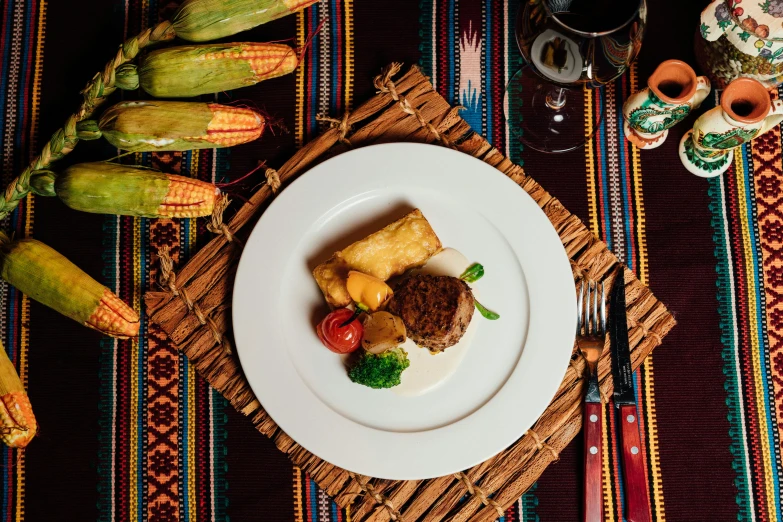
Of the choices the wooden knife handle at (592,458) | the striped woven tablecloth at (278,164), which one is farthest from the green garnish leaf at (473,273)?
the wooden knife handle at (592,458)

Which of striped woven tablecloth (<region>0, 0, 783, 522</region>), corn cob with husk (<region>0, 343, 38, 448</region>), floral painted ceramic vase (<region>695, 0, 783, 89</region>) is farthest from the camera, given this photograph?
striped woven tablecloth (<region>0, 0, 783, 522</region>)

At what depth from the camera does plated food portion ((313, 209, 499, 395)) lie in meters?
1.91

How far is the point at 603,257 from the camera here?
2.12m

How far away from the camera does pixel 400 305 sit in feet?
6.47

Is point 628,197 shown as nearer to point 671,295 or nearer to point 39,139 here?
point 671,295

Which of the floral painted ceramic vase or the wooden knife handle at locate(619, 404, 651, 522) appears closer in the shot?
the floral painted ceramic vase

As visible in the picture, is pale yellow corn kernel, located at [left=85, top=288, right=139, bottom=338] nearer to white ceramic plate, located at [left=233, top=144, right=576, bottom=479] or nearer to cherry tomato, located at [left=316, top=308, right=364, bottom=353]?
white ceramic plate, located at [left=233, top=144, right=576, bottom=479]

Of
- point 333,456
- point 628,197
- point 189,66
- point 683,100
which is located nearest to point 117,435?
point 333,456

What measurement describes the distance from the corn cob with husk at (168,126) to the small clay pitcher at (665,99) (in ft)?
3.94

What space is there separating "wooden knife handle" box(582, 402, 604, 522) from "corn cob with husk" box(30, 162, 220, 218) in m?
1.37

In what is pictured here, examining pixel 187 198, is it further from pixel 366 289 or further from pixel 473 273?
pixel 473 273

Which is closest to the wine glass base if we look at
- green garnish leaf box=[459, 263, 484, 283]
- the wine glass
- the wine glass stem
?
the wine glass stem

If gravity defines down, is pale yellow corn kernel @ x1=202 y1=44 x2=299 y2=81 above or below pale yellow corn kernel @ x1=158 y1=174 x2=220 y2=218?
above

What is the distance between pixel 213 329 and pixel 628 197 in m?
1.43
